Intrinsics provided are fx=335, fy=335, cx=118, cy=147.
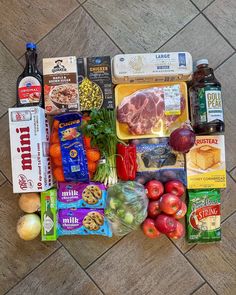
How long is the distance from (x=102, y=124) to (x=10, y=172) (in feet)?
1.44

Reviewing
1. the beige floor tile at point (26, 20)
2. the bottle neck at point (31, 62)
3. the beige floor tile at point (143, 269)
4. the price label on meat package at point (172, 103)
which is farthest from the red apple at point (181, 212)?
the beige floor tile at point (26, 20)

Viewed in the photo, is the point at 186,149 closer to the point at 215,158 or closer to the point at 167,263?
the point at 215,158

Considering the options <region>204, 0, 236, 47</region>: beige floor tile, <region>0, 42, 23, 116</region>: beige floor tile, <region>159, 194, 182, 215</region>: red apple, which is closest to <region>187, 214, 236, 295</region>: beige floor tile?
<region>159, 194, 182, 215</region>: red apple

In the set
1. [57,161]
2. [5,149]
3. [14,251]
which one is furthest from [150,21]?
[14,251]

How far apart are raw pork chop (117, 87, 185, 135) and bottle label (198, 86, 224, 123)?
123 mm

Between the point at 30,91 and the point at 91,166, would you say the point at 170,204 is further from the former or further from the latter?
the point at 30,91

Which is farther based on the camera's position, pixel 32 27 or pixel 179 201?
pixel 32 27

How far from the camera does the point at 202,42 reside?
1.33 meters

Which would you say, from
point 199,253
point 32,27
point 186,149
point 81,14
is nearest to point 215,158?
point 186,149

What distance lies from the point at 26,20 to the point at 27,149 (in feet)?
1.76

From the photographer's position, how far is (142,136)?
50.3 inches

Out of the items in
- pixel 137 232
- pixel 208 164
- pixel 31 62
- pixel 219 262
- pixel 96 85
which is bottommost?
pixel 219 262

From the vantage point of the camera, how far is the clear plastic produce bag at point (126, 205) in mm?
1204

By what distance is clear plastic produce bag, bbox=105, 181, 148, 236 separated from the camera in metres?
1.20
